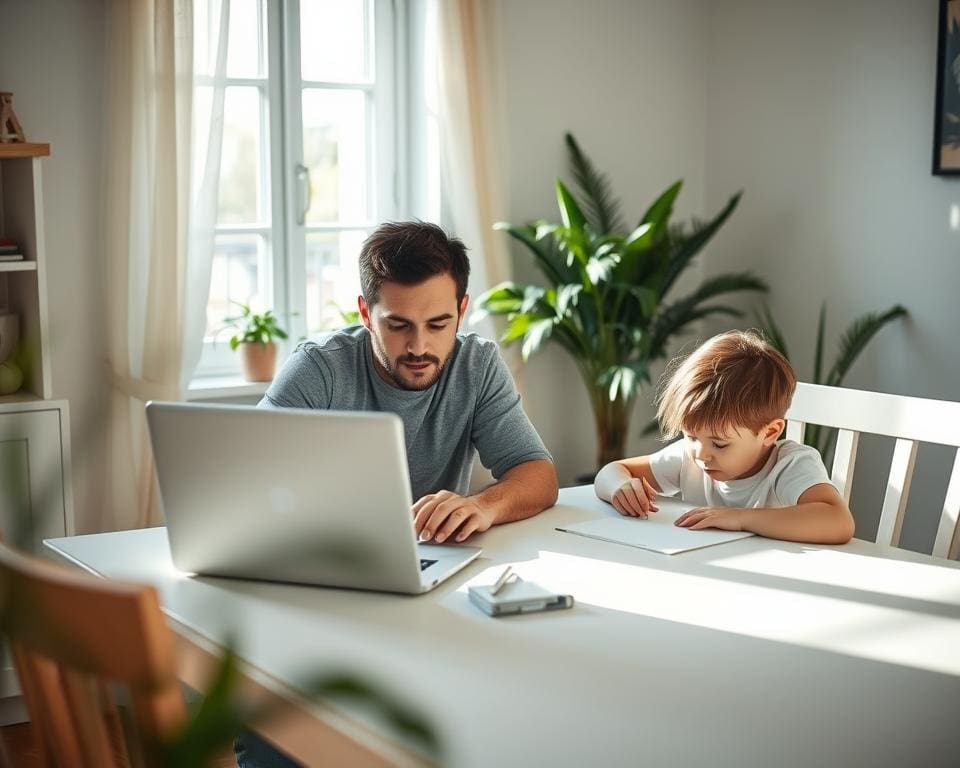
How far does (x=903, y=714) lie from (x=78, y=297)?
2718 mm

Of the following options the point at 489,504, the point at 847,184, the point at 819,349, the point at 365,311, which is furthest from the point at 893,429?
the point at 847,184

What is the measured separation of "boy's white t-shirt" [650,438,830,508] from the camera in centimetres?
189

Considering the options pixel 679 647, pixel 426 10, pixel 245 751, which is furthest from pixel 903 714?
pixel 426 10

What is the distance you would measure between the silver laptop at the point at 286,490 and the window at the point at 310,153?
2.17 meters

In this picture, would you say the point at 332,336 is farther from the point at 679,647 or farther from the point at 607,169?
the point at 607,169

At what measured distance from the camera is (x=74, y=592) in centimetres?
76

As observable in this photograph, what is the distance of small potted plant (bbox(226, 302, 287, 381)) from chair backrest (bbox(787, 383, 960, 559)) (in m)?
1.85

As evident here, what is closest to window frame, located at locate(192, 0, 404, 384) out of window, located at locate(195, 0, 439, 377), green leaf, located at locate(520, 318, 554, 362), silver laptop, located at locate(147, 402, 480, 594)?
window, located at locate(195, 0, 439, 377)

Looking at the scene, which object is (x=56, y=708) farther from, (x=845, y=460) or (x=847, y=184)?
(x=847, y=184)

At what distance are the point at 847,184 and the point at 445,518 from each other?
101 inches

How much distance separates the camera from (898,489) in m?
1.98

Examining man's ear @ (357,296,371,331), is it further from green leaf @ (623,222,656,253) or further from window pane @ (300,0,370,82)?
window pane @ (300,0,370,82)

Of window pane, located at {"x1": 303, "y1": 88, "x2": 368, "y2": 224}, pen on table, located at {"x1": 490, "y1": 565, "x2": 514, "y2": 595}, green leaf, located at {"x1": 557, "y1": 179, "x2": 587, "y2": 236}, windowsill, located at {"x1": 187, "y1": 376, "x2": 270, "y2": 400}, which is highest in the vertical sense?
window pane, located at {"x1": 303, "y1": 88, "x2": 368, "y2": 224}

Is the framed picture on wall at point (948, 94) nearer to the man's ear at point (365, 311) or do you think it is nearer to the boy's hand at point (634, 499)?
the boy's hand at point (634, 499)
